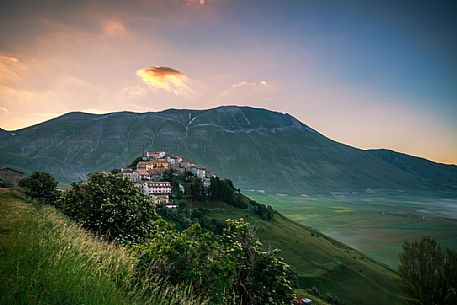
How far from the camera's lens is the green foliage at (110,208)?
2381cm

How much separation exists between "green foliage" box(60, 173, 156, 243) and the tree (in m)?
47.8

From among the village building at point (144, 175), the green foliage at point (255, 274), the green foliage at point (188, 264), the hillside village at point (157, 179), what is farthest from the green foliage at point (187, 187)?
the green foliage at point (188, 264)

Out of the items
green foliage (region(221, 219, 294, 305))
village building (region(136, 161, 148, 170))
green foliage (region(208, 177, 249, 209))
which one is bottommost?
green foliage (region(208, 177, 249, 209))

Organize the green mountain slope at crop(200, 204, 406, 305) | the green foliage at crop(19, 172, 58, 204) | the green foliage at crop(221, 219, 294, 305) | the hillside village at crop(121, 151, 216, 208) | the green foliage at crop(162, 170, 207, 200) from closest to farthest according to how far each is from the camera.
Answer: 1. the green foliage at crop(221, 219, 294, 305)
2. the green foliage at crop(19, 172, 58, 204)
3. the green mountain slope at crop(200, 204, 406, 305)
4. the hillside village at crop(121, 151, 216, 208)
5. the green foliage at crop(162, 170, 207, 200)

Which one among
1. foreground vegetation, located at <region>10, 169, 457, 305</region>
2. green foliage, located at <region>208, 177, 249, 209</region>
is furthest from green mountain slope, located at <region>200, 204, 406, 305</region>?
foreground vegetation, located at <region>10, 169, 457, 305</region>

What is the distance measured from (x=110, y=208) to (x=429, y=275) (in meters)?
52.9

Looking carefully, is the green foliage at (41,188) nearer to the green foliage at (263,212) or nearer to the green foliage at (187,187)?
the green foliage at (187,187)

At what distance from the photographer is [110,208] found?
943 inches

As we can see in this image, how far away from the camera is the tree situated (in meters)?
47.9

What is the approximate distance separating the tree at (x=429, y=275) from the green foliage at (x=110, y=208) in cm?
4779

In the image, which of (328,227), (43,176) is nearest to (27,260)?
(43,176)

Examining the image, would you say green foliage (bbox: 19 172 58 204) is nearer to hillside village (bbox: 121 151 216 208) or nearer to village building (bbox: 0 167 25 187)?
hillside village (bbox: 121 151 216 208)

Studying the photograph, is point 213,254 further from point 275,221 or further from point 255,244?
point 275,221

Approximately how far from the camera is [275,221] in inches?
5369
